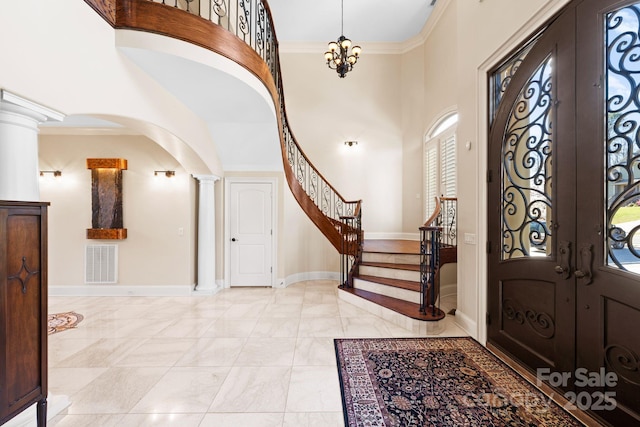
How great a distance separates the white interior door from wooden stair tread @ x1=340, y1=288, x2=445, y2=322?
1966 millimetres

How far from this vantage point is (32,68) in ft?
5.58

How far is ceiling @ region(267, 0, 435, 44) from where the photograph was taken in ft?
18.0

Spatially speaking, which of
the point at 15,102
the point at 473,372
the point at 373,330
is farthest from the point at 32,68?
the point at 473,372

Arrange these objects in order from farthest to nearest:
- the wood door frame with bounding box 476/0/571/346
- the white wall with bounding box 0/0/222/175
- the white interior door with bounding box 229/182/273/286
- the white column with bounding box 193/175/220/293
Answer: the white interior door with bounding box 229/182/273/286 → the white column with bounding box 193/175/220/293 → the wood door frame with bounding box 476/0/571/346 → the white wall with bounding box 0/0/222/175

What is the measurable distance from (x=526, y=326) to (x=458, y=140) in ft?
7.24

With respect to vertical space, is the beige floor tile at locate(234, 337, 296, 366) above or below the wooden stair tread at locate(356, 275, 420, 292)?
below

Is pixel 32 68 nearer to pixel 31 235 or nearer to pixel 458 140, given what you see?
pixel 31 235

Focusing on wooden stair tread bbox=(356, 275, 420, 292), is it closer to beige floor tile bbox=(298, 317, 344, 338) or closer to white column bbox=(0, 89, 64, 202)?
beige floor tile bbox=(298, 317, 344, 338)

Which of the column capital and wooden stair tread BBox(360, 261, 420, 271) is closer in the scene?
wooden stair tread BBox(360, 261, 420, 271)

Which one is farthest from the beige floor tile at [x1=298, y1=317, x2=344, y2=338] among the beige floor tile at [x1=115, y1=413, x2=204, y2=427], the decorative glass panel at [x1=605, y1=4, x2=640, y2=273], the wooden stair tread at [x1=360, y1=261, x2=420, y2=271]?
the decorative glass panel at [x1=605, y1=4, x2=640, y2=273]

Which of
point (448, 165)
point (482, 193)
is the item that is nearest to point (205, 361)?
point (482, 193)

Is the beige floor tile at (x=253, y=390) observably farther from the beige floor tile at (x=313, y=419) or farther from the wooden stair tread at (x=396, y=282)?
the wooden stair tread at (x=396, y=282)

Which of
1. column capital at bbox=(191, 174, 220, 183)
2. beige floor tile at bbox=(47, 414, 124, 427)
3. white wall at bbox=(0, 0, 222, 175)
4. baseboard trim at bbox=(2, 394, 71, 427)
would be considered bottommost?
beige floor tile at bbox=(47, 414, 124, 427)

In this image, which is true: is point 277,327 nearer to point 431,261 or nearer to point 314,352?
point 314,352
